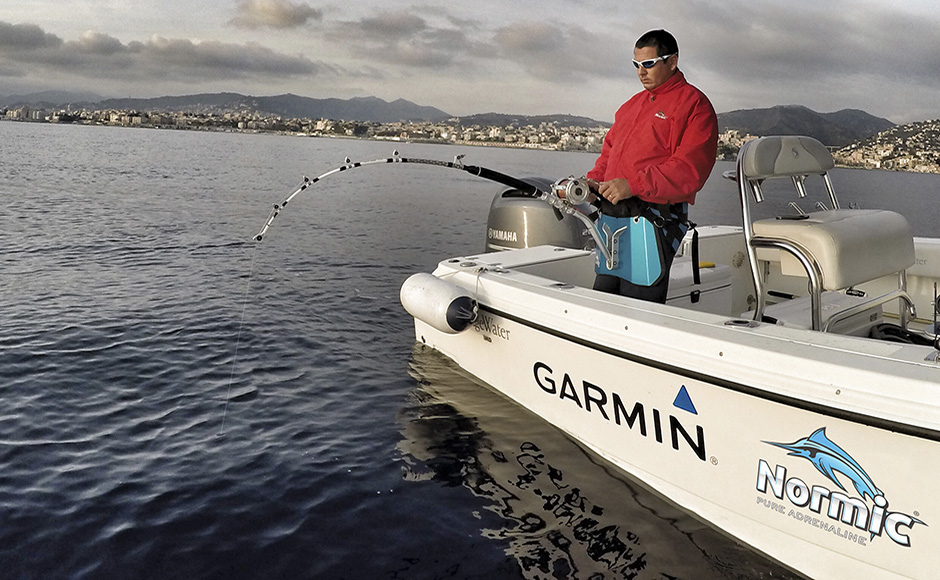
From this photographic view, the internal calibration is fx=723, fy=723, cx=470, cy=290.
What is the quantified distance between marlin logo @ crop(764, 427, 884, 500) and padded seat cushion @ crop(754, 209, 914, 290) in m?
1.07

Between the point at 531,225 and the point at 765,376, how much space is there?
12.7 feet

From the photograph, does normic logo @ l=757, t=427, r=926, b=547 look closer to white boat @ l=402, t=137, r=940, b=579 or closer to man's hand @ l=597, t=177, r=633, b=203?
white boat @ l=402, t=137, r=940, b=579

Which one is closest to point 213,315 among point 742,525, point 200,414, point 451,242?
point 200,414

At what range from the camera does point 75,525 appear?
372 centimetres

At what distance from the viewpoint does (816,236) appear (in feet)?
11.8

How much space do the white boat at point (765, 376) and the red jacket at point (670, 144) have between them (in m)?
0.26

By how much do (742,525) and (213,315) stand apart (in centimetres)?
614

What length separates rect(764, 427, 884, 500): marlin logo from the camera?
270cm

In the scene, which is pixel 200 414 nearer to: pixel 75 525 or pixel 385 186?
pixel 75 525

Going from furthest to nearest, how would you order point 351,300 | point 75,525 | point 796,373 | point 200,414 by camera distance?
1. point 351,300
2. point 200,414
3. point 75,525
4. point 796,373

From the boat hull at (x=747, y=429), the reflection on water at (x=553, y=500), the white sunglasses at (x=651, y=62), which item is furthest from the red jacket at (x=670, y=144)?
the reflection on water at (x=553, y=500)

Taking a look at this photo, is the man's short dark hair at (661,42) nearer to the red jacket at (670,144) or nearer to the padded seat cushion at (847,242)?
the red jacket at (670,144)

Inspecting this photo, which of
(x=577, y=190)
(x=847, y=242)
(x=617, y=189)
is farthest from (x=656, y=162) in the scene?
(x=847, y=242)

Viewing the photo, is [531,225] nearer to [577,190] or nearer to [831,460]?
[577,190]
